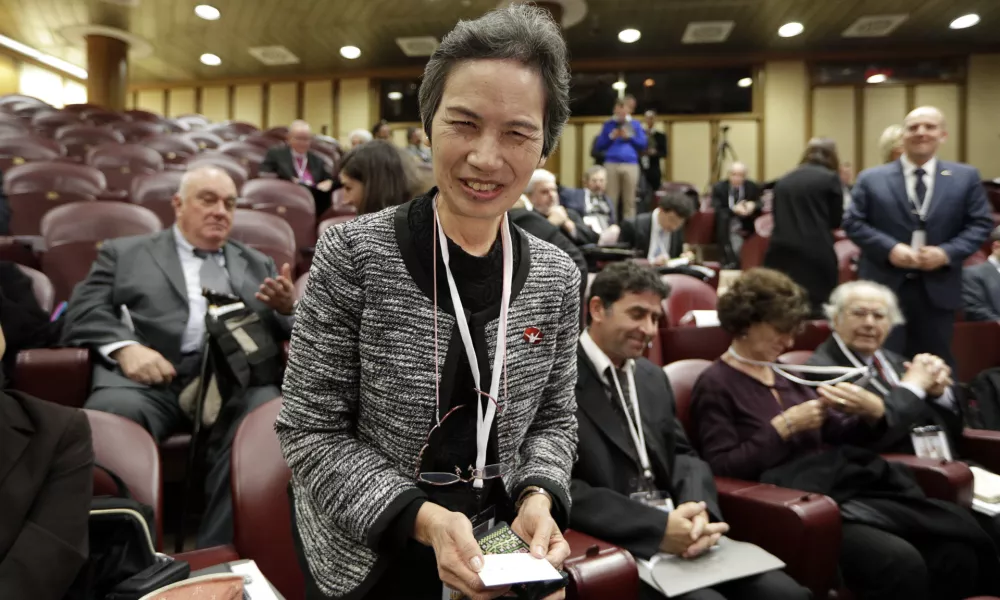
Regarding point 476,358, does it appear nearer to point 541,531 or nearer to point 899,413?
point 541,531

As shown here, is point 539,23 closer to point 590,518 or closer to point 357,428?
point 357,428

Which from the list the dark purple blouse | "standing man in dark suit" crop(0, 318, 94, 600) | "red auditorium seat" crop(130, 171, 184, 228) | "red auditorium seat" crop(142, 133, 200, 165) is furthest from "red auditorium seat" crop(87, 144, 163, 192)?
the dark purple blouse

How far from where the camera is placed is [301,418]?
77 centimetres

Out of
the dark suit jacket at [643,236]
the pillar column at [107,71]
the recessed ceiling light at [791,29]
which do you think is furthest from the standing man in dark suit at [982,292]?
the pillar column at [107,71]

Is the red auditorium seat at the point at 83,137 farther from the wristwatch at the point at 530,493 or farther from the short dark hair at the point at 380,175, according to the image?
the wristwatch at the point at 530,493

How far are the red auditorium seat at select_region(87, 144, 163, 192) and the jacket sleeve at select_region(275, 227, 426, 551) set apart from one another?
4879mm

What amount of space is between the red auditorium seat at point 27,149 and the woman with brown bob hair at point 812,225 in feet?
16.7

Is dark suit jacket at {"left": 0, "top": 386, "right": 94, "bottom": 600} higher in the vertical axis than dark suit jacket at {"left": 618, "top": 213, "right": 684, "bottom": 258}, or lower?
lower

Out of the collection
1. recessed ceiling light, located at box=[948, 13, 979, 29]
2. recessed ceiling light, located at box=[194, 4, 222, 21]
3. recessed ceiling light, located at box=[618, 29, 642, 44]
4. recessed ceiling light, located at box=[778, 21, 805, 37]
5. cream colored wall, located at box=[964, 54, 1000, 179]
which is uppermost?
recessed ceiling light, located at box=[194, 4, 222, 21]

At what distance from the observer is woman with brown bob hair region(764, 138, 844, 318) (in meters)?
3.41

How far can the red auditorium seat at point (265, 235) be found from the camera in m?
3.14

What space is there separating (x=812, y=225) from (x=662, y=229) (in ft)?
5.56

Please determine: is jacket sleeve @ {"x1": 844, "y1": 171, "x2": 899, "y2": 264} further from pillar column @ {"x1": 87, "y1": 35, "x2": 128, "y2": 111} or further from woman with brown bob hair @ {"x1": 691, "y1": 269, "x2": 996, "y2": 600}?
pillar column @ {"x1": 87, "y1": 35, "x2": 128, "y2": 111}

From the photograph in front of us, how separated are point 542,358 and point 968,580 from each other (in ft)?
5.44
